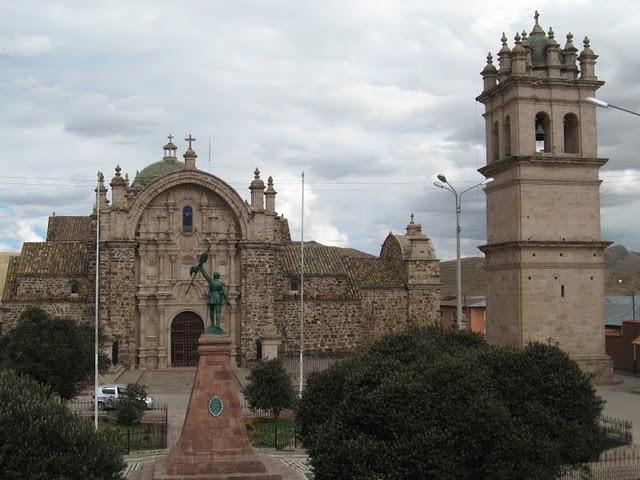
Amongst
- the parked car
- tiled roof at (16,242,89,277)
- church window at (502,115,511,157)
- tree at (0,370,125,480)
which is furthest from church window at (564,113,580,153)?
tree at (0,370,125,480)

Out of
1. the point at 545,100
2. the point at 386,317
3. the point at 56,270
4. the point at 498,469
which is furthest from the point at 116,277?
the point at 498,469

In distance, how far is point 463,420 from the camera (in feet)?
48.4

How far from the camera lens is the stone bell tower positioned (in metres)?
32.1

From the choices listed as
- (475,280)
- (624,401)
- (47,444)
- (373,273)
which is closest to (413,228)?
(373,273)

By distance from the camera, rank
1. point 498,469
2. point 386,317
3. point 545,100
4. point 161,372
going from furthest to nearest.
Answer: point 386,317 < point 161,372 < point 545,100 < point 498,469

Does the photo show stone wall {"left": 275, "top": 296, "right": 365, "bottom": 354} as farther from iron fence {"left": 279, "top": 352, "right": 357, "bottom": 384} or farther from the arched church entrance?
the arched church entrance

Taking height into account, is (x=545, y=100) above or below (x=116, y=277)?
above

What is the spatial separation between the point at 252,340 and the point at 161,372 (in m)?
4.63

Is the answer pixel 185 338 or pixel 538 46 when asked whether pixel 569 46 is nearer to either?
pixel 538 46

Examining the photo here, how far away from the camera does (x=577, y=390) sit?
1652cm

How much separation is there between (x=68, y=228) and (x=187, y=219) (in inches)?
663

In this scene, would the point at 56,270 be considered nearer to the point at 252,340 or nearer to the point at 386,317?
the point at 252,340

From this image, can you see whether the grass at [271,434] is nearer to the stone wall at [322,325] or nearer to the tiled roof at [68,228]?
the stone wall at [322,325]

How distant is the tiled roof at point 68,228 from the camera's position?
53094 mm
